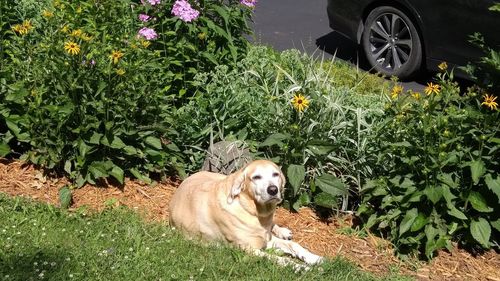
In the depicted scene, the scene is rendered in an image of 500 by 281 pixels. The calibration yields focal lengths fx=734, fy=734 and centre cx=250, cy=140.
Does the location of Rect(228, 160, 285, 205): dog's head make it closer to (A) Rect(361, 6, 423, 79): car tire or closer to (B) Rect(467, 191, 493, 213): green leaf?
(B) Rect(467, 191, 493, 213): green leaf

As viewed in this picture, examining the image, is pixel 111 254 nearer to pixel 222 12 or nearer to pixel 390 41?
pixel 222 12

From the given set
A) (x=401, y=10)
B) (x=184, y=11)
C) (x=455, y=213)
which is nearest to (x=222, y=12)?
(x=184, y=11)

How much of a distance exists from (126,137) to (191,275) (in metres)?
1.46

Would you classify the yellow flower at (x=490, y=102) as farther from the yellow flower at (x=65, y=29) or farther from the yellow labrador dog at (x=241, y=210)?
the yellow flower at (x=65, y=29)

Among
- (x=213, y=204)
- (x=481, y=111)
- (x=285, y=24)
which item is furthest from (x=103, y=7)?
(x=285, y=24)

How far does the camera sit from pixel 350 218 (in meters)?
5.55

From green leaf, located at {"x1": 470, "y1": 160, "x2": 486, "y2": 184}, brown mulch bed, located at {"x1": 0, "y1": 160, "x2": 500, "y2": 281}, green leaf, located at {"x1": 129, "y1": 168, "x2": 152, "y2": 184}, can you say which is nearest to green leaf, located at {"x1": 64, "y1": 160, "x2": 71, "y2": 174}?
brown mulch bed, located at {"x1": 0, "y1": 160, "x2": 500, "y2": 281}

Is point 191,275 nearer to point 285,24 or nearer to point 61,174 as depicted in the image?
point 61,174

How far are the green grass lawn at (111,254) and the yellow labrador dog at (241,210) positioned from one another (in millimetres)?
119

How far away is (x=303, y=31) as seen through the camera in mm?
10508

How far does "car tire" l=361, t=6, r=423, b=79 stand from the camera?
8.62 meters

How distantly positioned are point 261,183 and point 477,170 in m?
1.42

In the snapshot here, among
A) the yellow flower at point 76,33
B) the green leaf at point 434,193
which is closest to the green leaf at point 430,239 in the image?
the green leaf at point 434,193

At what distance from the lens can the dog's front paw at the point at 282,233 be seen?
16.9ft
